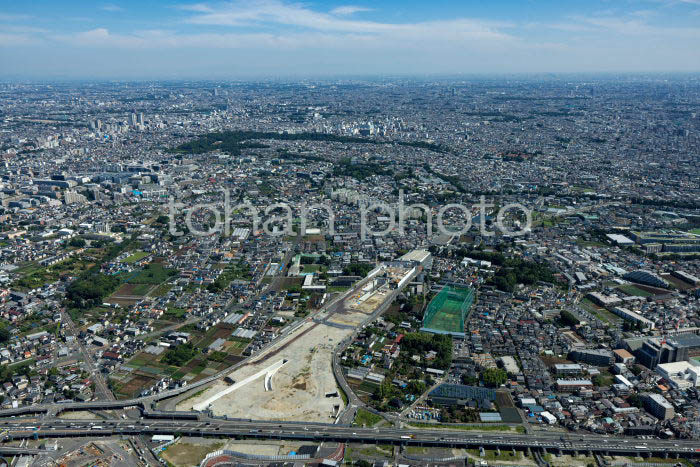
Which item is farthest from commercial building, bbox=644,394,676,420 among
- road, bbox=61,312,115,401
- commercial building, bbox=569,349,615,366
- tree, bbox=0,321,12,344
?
tree, bbox=0,321,12,344

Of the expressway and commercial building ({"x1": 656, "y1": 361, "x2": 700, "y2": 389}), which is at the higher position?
commercial building ({"x1": 656, "y1": 361, "x2": 700, "y2": 389})

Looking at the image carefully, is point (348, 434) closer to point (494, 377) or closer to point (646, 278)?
point (494, 377)

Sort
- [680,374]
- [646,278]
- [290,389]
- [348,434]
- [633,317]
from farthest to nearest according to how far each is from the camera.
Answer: [646,278] < [633,317] < [680,374] < [290,389] < [348,434]

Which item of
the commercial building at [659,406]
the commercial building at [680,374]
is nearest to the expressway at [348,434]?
the commercial building at [659,406]

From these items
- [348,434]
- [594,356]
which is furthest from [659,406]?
[348,434]

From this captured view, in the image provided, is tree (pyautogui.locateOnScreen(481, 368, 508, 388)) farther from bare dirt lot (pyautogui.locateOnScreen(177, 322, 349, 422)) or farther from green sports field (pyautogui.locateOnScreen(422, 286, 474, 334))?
bare dirt lot (pyautogui.locateOnScreen(177, 322, 349, 422))

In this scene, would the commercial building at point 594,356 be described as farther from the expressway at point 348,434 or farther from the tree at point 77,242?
the tree at point 77,242

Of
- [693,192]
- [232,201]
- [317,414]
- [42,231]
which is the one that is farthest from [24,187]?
[693,192]
